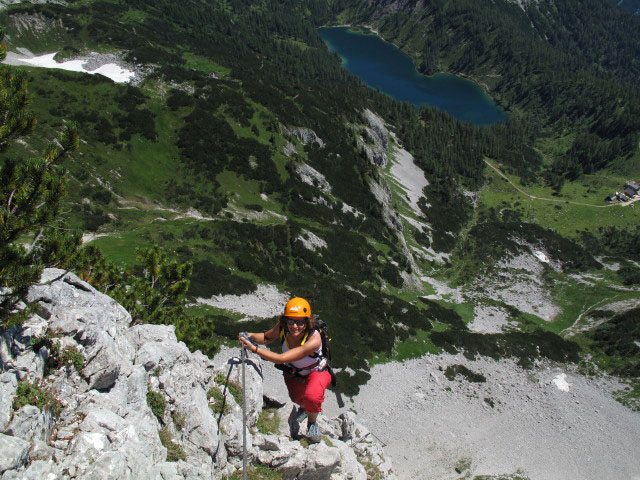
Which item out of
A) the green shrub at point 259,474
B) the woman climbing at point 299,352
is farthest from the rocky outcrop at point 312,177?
the green shrub at point 259,474

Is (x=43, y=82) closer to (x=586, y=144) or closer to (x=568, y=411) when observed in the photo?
(x=568, y=411)

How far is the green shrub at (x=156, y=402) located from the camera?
11742 millimetres

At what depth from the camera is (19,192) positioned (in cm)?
795

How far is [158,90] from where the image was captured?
7125cm

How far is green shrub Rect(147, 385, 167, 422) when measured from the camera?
38.5ft

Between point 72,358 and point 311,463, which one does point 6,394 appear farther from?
point 311,463

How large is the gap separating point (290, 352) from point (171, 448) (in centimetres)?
478

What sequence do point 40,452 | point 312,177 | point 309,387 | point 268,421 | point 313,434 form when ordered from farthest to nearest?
point 312,177 → point 268,421 → point 313,434 → point 309,387 → point 40,452

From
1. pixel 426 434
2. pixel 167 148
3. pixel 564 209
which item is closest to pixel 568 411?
pixel 426 434

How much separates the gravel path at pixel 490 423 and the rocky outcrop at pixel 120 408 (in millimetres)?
18191

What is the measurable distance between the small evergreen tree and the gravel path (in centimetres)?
2572

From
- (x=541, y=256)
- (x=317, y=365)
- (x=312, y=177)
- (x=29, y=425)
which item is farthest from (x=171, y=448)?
(x=541, y=256)

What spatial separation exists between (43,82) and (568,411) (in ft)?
276

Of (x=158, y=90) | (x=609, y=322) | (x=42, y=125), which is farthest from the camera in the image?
(x=158, y=90)
